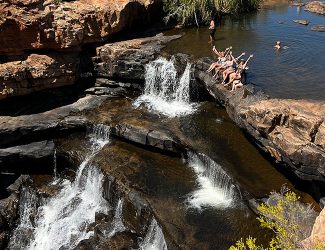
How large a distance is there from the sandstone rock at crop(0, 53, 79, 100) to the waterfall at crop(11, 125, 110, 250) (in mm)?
5911

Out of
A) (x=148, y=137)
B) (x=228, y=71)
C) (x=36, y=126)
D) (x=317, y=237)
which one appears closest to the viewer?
(x=317, y=237)

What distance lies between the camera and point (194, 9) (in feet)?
94.9

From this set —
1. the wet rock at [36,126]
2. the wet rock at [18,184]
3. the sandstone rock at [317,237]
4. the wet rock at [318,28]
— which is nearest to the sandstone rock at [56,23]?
the wet rock at [36,126]

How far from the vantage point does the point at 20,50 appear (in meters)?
21.4

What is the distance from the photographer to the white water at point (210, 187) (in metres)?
15.4

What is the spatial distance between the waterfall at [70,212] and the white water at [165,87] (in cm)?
552

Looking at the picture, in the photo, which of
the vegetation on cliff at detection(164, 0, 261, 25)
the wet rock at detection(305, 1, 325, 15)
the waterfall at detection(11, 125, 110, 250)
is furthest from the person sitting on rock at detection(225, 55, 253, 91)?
the wet rock at detection(305, 1, 325, 15)

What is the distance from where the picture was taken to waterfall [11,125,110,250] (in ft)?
54.8

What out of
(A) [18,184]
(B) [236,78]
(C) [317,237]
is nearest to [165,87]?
(B) [236,78]

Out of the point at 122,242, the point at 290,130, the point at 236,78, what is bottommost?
the point at 122,242

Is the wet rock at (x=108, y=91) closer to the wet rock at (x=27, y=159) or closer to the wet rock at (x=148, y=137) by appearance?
the wet rock at (x=148, y=137)

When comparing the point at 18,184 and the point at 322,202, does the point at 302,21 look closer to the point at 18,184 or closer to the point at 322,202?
the point at 322,202

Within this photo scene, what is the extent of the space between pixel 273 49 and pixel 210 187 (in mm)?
12872

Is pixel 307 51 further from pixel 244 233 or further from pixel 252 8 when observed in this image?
pixel 244 233
